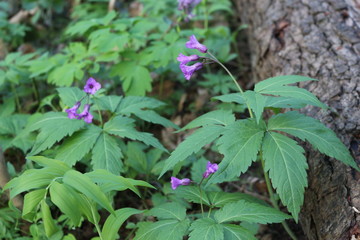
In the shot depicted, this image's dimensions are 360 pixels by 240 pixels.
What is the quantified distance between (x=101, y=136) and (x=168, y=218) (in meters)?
0.70

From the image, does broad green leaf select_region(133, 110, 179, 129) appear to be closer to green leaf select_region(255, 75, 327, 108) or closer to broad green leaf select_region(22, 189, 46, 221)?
green leaf select_region(255, 75, 327, 108)

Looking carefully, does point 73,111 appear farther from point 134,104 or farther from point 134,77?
point 134,77

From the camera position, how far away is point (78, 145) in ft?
7.63

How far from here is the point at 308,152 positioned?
2354mm

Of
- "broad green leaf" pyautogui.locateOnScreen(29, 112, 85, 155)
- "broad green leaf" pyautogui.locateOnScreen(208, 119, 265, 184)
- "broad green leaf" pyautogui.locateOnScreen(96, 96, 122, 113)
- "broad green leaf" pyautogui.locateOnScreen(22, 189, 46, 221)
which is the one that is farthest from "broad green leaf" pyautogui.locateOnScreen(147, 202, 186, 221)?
"broad green leaf" pyautogui.locateOnScreen(96, 96, 122, 113)

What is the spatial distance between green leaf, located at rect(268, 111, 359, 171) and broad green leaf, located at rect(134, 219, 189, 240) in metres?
0.71

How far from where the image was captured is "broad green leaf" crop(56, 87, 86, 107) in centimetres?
269

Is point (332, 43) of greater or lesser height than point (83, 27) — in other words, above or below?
below

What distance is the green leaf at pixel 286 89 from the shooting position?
1936mm

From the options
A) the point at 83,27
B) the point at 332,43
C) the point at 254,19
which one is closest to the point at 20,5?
the point at 83,27

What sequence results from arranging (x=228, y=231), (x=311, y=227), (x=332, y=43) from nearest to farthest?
(x=228, y=231) < (x=311, y=227) < (x=332, y=43)

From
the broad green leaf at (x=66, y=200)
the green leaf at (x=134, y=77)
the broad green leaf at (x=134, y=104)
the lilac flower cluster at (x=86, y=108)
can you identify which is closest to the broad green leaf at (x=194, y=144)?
the broad green leaf at (x=66, y=200)

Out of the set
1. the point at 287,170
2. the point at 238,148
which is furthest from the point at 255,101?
the point at 287,170

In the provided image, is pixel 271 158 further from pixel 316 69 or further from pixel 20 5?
pixel 20 5
